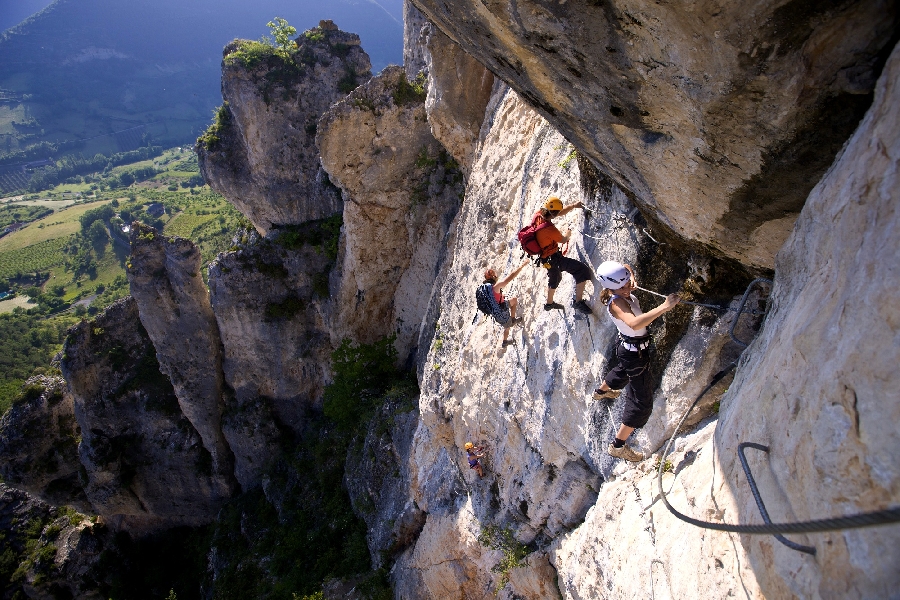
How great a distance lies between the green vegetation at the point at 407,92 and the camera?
12805 mm

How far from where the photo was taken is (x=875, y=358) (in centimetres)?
225

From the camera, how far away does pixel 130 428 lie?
2030cm

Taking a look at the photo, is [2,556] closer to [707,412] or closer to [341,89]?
[341,89]

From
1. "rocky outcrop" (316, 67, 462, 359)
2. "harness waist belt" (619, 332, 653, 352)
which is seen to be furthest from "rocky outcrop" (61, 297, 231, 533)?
"harness waist belt" (619, 332, 653, 352)

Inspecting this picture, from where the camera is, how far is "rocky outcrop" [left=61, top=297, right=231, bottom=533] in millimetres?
19562

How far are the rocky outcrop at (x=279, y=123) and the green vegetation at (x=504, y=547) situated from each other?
12.9m

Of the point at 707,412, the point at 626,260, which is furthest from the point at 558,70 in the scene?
the point at 707,412

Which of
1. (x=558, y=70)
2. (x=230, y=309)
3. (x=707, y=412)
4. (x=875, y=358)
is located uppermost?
(x=558, y=70)

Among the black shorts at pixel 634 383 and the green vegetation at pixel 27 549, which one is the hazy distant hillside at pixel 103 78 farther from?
the black shorts at pixel 634 383

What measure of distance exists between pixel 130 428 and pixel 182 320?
19.8 ft

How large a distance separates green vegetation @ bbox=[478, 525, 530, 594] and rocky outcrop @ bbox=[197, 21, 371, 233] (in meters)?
12.9

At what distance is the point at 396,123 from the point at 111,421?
17.7 meters

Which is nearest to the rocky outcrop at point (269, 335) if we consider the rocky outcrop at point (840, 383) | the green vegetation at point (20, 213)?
the rocky outcrop at point (840, 383)

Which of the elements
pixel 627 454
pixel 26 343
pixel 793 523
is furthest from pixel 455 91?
pixel 26 343
